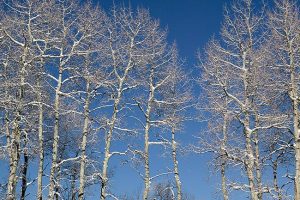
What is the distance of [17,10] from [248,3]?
1143cm

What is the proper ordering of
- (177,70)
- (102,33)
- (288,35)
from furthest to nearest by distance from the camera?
1. (177,70)
2. (102,33)
3. (288,35)

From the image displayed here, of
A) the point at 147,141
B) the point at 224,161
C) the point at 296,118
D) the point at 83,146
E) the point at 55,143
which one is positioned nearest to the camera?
the point at 296,118

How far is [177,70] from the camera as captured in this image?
29375 millimetres

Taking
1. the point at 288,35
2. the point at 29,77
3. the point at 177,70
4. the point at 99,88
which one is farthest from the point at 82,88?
the point at 288,35

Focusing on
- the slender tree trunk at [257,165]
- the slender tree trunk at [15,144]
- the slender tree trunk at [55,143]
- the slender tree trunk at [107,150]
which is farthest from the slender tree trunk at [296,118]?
the slender tree trunk at [15,144]

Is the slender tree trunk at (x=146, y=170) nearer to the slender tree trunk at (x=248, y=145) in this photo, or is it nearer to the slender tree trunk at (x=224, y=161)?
the slender tree trunk at (x=224, y=161)

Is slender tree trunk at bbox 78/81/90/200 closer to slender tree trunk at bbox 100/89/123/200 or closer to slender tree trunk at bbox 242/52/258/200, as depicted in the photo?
slender tree trunk at bbox 100/89/123/200

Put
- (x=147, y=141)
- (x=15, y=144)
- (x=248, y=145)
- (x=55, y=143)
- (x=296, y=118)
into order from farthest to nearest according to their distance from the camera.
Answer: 1. (x=147, y=141)
2. (x=55, y=143)
3. (x=248, y=145)
4. (x=296, y=118)
5. (x=15, y=144)

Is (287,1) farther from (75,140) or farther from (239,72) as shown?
(75,140)

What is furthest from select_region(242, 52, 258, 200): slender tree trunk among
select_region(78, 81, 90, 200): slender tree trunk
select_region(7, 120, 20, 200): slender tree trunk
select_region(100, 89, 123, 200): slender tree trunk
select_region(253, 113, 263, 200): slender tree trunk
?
select_region(7, 120, 20, 200): slender tree trunk

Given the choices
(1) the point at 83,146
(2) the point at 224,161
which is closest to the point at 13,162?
(1) the point at 83,146

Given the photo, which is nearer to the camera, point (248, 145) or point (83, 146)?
point (248, 145)

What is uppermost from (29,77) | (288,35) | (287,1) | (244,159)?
(287,1)

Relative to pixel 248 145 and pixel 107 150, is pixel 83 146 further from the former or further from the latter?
pixel 248 145
